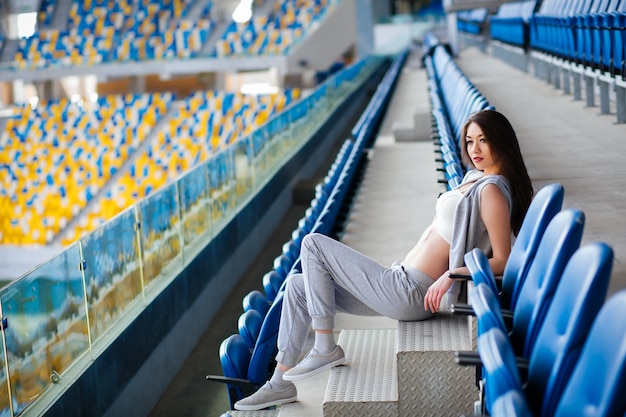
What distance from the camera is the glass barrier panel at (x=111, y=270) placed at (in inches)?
140

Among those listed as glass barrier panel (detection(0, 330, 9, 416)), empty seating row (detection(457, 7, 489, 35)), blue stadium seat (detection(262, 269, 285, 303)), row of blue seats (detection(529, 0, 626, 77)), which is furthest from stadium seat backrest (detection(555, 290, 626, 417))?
empty seating row (detection(457, 7, 489, 35))

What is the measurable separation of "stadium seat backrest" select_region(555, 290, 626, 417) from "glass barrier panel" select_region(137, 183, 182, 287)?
324cm

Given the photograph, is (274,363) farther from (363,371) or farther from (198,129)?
(198,129)

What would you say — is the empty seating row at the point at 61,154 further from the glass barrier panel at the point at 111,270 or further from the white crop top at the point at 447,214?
the white crop top at the point at 447,214

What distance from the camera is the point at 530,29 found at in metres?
9.41

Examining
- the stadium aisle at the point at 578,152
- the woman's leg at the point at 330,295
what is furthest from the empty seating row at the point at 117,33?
the woman's leg at the point at 330,295

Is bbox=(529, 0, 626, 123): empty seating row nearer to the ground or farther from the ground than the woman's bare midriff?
farther from the ground

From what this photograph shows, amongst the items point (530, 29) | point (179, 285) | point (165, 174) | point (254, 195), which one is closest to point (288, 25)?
A: point (165, 174)

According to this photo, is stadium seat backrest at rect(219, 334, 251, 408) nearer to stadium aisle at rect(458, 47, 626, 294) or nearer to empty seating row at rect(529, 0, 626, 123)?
stadium aisle at rect(458, 47, 626, 294)

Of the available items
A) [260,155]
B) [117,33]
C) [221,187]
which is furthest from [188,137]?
[221,187]

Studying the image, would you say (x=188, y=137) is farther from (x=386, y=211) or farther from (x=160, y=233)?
(x=160, y=233)

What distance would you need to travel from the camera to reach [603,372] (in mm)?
1086

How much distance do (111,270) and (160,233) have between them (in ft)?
2.40

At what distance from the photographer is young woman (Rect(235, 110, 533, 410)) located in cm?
225
